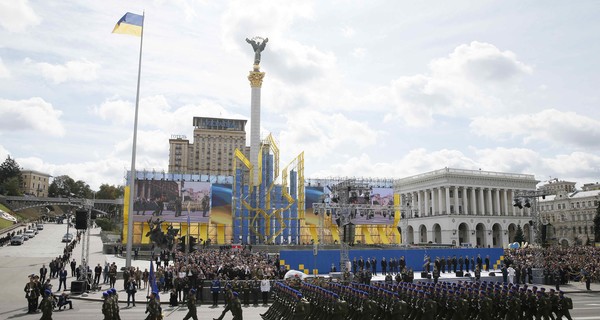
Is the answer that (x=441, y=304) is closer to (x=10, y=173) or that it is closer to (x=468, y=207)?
(x=468, y=207)

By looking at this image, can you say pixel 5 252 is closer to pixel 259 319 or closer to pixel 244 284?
pixel 244 284

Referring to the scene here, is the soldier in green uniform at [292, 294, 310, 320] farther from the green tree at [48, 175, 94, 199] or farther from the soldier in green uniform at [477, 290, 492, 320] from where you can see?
the green tree at [48, 175, 94, 199]

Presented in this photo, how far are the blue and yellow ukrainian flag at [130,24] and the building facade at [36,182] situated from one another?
456ft

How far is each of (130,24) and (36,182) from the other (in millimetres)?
147689

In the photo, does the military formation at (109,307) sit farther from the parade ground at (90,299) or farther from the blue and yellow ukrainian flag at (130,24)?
the blue and yellow ukrainian flag at (130,24)

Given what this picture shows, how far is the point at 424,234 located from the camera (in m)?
102

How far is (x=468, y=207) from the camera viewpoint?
95.8 metres

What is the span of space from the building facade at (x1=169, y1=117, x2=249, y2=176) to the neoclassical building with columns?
263 feet

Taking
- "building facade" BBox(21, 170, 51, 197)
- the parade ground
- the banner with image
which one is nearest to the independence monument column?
the banner with image

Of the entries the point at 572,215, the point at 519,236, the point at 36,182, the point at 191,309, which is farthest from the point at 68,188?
the point at 191,309

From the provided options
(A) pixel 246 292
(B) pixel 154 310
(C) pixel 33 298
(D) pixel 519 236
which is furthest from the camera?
(D) pixel 519 236

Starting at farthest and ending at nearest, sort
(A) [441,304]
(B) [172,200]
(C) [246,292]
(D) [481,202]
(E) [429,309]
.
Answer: (D) [481,202], (B) [172,200], (C) [246,292], (A) [441,304], (E) [429,309]

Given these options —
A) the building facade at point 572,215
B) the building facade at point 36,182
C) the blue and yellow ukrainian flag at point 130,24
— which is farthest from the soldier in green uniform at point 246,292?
the building facade at point 36,182

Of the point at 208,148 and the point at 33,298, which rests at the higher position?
the point at 208,148
